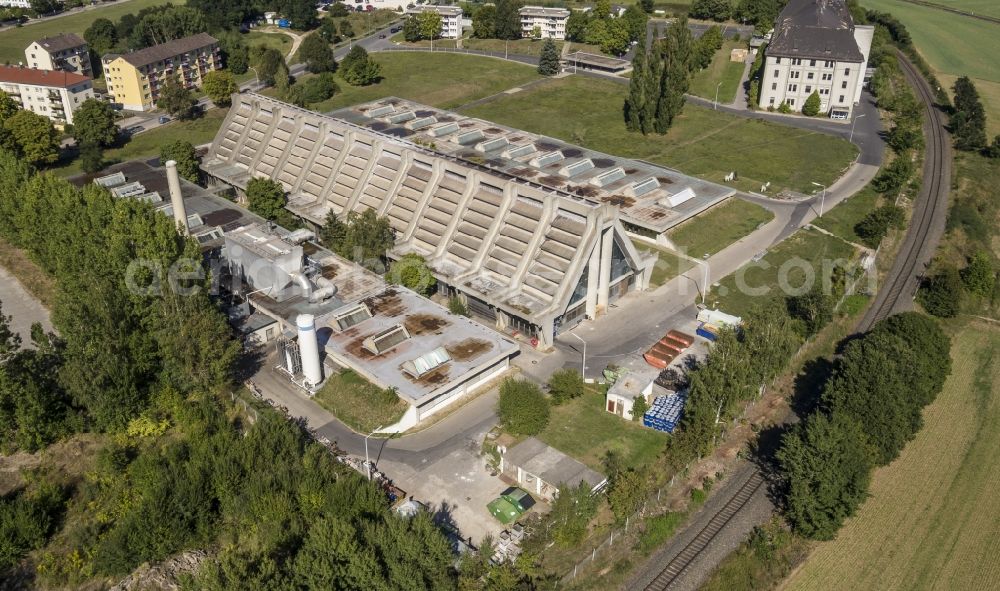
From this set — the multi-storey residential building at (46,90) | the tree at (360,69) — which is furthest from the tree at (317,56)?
the multi-storey residential building at (46,90)

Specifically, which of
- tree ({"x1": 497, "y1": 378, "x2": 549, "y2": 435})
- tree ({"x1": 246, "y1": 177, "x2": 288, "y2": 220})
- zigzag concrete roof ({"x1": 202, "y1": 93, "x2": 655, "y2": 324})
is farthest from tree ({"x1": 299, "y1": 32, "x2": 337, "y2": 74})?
tree ({"x1": 497, "y1": 378, "x2": 549, "y2": 435})

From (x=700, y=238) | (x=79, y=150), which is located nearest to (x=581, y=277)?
(x=700, y=238)

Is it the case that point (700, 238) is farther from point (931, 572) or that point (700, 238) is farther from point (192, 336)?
point (192, 336)

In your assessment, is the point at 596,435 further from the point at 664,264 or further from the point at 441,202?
the point at 441,202

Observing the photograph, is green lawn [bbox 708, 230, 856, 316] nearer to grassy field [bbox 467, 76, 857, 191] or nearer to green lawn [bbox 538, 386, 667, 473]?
grassy field [bbox 467, 76, 857, 191]

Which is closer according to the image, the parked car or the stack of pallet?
the parked car
